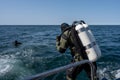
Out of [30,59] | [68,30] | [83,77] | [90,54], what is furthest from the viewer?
[30,59]

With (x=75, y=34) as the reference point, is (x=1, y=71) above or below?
below

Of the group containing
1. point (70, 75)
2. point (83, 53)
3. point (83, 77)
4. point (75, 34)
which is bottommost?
point (83, 77)

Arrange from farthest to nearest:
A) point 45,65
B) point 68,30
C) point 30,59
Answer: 1. point 30,59
2. point 45,65
3. point 68,30

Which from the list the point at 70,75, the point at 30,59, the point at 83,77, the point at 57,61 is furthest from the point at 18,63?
the point at 70,75

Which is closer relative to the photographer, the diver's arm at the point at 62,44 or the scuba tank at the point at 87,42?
the scuba tank at the point at 87,42

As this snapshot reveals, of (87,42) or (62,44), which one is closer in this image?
(87,42)

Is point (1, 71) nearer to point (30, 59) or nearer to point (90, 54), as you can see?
point (30, 59)

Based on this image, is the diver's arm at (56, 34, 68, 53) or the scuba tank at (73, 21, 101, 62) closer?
the scuba tank at (73, 21, 101, 62)

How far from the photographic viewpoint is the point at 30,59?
609 inches

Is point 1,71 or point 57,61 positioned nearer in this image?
point 1,71

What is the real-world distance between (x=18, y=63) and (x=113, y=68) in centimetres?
520

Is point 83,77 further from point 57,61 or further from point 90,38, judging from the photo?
point 90,38

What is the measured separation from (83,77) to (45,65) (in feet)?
9.59

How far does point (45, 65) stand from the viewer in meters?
13.5
